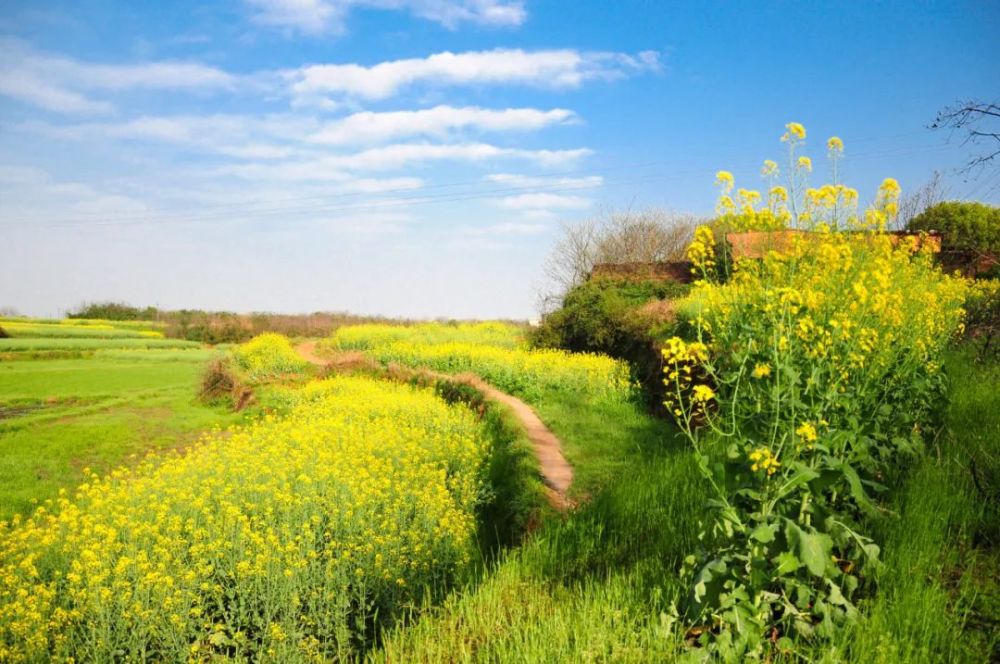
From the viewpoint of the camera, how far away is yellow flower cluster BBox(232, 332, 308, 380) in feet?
65.1

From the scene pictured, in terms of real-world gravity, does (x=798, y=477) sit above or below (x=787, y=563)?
above

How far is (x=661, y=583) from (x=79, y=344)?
→ 28909 millimetres

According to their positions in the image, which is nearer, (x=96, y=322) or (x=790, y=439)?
(x=790, y=439)

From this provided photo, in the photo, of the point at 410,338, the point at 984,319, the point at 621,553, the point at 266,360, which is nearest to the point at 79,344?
the point at 266,360

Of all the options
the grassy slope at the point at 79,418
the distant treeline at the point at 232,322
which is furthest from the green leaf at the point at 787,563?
the distant treeline at the point at 232,322

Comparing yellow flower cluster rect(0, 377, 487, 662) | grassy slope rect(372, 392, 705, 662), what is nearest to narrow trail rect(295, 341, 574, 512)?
grassy slope rect(372, 392, 705, 662)

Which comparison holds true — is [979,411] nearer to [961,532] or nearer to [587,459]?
[961,532]

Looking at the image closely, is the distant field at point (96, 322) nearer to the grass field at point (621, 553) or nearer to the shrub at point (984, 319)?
the grass field at point (621, 553)

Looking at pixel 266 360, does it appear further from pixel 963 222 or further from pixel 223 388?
pixel 963 222

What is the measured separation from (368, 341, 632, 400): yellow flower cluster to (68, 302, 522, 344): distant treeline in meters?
19.9

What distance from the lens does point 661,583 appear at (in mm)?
4234

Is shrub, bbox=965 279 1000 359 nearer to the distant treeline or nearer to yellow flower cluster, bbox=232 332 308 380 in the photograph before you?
yellow flower cluster, bbox=232 332 308 380

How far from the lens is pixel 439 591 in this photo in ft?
20.6

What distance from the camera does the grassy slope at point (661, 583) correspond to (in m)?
3.41
